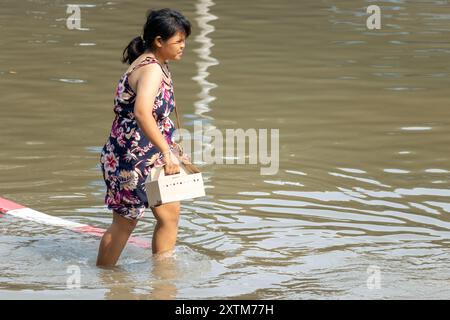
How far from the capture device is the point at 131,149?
6.35 metres

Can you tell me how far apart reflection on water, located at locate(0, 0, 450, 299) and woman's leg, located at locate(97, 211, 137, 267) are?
8cm

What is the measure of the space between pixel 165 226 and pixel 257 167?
2.71 meters

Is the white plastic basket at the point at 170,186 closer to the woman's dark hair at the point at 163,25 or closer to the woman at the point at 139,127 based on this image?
the woman at the point at 139,127

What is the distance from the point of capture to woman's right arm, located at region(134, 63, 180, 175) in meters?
6.14

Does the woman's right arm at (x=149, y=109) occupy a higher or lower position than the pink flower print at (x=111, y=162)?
higher

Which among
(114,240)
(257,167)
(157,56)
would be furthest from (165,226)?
(257,167)

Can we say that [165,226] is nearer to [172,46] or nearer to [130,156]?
[130,156]

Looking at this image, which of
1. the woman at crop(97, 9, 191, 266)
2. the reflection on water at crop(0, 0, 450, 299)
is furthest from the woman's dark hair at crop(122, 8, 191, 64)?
the reflection on water at crop(0, 0, 450, 299)

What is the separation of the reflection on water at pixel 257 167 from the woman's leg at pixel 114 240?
8 centimetres

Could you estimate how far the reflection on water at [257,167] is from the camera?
669 cm

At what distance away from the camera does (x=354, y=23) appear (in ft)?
54.6

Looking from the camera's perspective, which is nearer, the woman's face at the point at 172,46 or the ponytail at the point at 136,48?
the woman's face at the point at 172,46

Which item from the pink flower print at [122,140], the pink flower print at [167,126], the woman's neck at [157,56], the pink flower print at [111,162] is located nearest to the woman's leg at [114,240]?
the pink flower print at [111,162]
